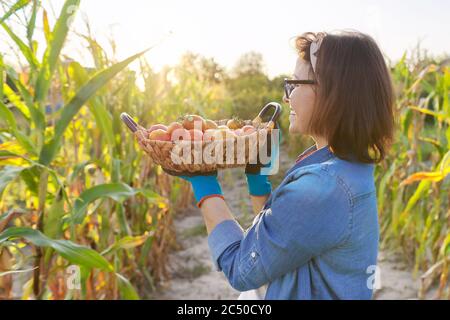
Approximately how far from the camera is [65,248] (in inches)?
51.4

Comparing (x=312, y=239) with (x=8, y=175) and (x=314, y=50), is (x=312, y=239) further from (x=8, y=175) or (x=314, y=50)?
(x=8, y=175)

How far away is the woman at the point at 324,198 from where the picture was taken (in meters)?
0.81

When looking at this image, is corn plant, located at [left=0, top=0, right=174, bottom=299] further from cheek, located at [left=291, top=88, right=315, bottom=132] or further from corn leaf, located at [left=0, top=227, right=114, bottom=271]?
cheek, located at [left=291, top=88, right=315, bottom=132]

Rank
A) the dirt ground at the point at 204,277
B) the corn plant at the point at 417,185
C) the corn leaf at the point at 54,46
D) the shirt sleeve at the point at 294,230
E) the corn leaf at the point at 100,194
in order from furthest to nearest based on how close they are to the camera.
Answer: the dirt ground at the point at 204,277 → the corn plant at the point at 417,185 → the corn leaf at the point at 100,194 → the corn leaf at the point at 54,46 → the shirt sleeve at the point at 294,230

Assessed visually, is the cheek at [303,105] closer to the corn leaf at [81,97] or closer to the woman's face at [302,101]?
the woman's face at [302,101]

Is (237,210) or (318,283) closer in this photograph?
(318,283)

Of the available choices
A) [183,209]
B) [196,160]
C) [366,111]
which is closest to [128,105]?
[196,160]

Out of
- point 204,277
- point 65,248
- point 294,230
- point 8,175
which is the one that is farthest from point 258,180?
point 204,277

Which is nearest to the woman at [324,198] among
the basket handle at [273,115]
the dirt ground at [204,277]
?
the basket handle at [273,115]

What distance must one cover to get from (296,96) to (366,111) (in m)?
0.11

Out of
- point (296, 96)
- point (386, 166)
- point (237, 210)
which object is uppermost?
point (296, 96)

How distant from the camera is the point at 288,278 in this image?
865 mm

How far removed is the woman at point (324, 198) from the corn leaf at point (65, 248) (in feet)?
1.70

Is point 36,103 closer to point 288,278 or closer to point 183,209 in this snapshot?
point 288,278
